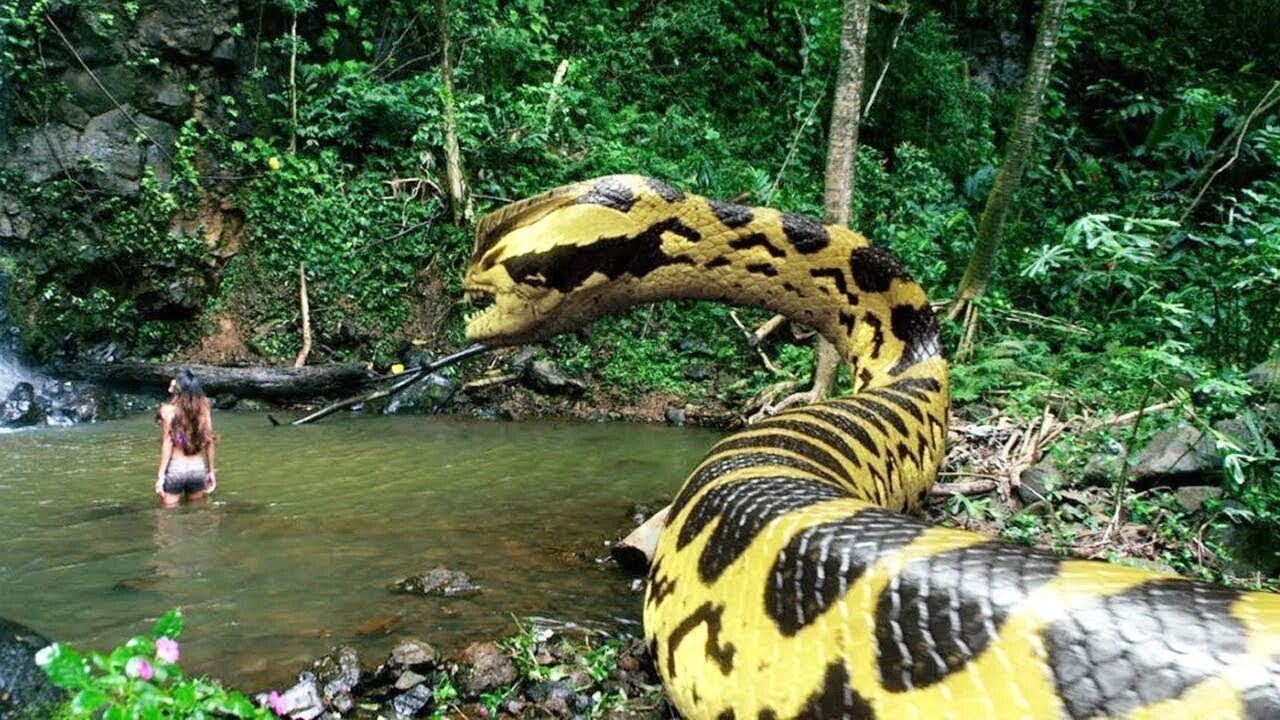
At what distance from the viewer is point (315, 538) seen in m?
4.50

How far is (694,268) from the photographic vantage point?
12.4ft

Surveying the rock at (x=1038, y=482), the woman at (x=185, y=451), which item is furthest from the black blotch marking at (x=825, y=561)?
the woman at (x=185, y=451)

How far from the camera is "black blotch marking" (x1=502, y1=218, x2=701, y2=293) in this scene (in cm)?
338

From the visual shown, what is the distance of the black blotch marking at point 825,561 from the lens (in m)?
1.72

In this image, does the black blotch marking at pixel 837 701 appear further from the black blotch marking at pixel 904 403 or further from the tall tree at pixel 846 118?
the tall tree at pixel 846 118

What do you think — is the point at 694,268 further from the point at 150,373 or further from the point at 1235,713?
the point at 150,373

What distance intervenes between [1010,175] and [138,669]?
727 centimetres

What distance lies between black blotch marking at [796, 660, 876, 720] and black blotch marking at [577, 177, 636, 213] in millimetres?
2243

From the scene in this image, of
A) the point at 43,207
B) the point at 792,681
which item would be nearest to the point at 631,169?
the point at 43,207

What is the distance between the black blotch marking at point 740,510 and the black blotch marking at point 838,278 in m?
2.11

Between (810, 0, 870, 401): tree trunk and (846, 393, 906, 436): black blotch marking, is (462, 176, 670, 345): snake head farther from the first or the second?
(810, 0, 870, 401): tree trunk

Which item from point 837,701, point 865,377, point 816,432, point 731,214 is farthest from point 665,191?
point 837,701

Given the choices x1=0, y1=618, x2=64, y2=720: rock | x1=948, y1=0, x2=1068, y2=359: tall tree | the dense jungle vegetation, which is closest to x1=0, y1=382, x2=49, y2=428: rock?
the dense jungle vegetation

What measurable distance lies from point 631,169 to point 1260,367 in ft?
31.2
